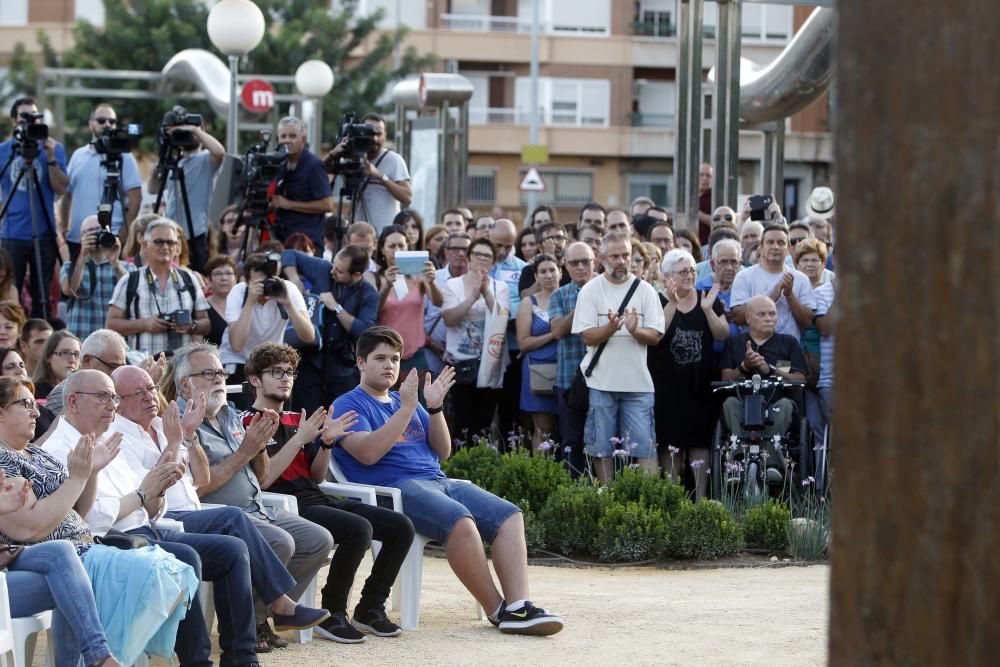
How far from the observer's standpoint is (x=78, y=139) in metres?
34.0

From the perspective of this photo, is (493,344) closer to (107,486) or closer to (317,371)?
(317,371)

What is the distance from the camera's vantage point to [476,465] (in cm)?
1077

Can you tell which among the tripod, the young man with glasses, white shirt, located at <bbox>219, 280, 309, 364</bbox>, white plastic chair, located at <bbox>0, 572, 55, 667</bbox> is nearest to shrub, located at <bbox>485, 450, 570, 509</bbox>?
white shirt, located at <bbox>219, 280, 309, 364</bbox>

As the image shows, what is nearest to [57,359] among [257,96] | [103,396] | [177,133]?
[103,396]

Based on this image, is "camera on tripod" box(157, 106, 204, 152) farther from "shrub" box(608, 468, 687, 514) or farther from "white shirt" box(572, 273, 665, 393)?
"shrub" box(608, 468, 687, 514)

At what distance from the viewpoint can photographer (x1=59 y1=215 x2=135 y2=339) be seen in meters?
10.9

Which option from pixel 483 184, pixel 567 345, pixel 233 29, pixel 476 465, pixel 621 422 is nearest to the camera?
pixel 476 465

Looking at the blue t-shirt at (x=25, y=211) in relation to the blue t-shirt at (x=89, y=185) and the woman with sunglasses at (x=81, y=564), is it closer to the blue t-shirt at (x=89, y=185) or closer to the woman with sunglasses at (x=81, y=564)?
the blue t-shirt at (x=89, y=185)

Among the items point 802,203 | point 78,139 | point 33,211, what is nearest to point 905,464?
point 33,211

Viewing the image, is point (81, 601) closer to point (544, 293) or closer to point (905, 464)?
point (905, 464)

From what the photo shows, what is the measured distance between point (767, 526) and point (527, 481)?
145 centimetres

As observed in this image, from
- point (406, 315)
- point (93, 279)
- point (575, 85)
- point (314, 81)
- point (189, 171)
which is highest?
point (575, 85)

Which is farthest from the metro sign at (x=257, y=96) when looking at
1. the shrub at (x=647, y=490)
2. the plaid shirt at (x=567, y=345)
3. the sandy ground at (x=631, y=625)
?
the sandy ground at (x=631, y=625)

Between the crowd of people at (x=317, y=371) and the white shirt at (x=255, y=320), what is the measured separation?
0.02m
